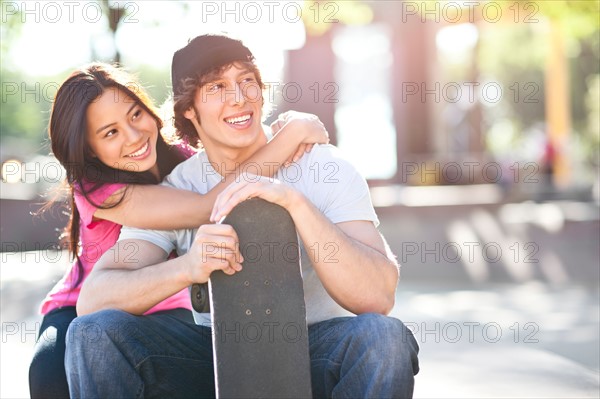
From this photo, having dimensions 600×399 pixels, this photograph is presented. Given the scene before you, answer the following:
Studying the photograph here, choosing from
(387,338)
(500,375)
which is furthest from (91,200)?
(500,375)

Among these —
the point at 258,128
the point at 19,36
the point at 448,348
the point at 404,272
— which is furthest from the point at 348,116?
the point at 258,128

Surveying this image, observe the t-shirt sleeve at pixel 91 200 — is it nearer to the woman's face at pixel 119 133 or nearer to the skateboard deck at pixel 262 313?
the woman's face at pixel 119 133

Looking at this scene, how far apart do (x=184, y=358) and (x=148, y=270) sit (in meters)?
0.33

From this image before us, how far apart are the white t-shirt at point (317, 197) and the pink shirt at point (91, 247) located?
0.23 metres

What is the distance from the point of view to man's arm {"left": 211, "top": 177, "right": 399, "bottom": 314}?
287 centimetres

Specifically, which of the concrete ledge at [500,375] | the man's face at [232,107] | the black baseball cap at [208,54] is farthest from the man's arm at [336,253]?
the concrete ledge at [500,375]

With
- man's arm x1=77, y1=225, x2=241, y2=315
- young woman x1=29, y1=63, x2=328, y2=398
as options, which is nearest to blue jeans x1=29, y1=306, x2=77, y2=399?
young woman x1=29, y1=63, x2=328, y2=398

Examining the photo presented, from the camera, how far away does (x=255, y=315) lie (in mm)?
2871

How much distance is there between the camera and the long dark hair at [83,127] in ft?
12.2

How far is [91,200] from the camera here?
12.3 ft

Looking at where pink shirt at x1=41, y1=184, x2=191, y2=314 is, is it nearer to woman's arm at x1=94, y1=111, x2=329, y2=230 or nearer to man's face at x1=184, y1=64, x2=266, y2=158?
woman's arm at x1=94, y1=111, x2=329, y2=230

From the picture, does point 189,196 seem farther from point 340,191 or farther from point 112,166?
point 340,191

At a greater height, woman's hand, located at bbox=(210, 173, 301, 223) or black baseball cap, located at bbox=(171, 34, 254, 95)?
black baseball cap, located at bbox=(171, 34, 254, 95)

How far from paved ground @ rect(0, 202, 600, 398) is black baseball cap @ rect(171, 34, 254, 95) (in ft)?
7.87
